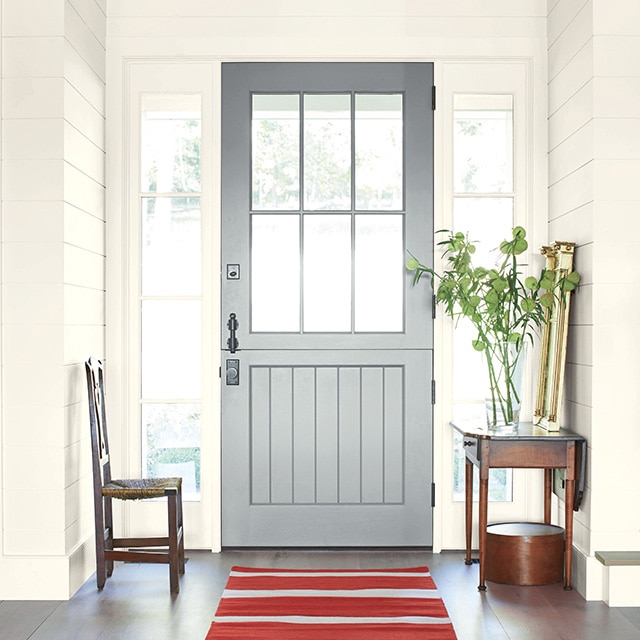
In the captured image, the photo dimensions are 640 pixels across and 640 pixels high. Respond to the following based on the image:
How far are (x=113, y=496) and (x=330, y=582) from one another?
1011 millimetres

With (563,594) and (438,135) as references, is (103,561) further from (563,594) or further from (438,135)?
(438,135)

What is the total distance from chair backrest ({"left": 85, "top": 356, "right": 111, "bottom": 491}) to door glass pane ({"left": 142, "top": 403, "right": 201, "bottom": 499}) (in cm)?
31

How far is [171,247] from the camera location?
4.46 m

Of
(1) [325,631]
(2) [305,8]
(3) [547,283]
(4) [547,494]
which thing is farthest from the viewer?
(2) [305,8]

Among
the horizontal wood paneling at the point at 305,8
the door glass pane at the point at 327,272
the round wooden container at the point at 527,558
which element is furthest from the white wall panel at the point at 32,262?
the round wooden container at the point at 527,558

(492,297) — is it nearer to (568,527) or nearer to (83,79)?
(568,527)

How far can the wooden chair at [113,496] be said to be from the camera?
149 inches

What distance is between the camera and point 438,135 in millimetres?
4426

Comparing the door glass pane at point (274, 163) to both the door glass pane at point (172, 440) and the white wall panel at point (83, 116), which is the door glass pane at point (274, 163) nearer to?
the white wall panel at point (83, 116)

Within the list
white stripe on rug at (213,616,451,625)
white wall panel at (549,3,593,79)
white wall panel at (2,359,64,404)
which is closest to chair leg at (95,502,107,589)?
white wall panel at (2,359,64,404)

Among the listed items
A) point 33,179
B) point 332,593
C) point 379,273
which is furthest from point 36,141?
point 332,593

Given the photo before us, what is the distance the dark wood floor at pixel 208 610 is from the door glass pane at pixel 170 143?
188 centimetres

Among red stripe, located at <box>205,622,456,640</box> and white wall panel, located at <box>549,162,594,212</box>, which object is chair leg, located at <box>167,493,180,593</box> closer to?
red stripe, located at <box>205,622,456,640</box>

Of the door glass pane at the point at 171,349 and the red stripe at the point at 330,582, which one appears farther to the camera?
the door glass pane at the point at 171,349
